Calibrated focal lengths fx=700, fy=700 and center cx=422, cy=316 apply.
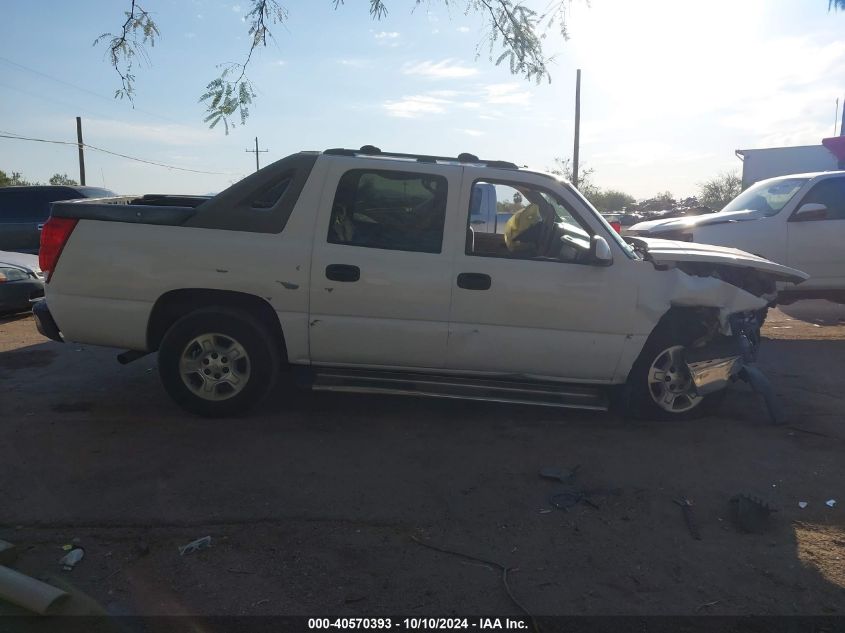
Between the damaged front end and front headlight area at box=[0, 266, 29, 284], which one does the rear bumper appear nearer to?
the damaged front end

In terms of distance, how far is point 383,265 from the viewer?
16.4ft

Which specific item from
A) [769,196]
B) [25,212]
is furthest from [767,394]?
[25,212]

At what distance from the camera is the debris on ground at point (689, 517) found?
12.3ft

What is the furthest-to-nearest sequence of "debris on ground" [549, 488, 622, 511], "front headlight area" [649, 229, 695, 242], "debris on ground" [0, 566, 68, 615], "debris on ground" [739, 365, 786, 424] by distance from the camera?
1. "front headlight area" [649, 229, 695, 242]
2. "debris on ground" [739, 365, 786, 424]
3. "debris on ground" [549, 488, 622, 511]
4. "debris on ground" [0, 566, 68, 615]

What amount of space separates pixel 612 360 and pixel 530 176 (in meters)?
1.49

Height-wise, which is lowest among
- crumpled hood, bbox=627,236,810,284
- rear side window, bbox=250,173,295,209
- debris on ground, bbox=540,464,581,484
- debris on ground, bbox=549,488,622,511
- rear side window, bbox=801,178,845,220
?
debris on ground, bbox=549,488,622,511

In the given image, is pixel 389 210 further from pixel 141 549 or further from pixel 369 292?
pixel 141 549

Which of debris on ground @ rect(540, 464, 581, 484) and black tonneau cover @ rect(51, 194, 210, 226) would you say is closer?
debris on ground @ rect(540, 464, 581, 484)

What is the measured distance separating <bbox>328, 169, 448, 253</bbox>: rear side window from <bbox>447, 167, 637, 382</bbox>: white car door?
0.69ft

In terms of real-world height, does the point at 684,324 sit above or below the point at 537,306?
below

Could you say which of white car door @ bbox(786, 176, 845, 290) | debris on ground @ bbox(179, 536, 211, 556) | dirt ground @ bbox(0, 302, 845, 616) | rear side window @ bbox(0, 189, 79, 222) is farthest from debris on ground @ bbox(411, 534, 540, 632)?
rear side window @ bbox(0, 189, 79, 222)

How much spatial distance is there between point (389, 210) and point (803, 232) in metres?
6.49

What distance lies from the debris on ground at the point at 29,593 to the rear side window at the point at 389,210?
9.44 feet

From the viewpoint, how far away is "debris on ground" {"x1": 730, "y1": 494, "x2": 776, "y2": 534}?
3.80 metres
